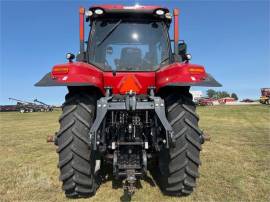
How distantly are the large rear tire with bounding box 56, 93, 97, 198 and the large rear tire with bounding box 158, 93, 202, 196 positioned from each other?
1.09 meters

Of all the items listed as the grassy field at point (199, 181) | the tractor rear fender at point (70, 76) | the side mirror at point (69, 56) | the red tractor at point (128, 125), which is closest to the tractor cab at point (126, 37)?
the red tractor at point (128, 125)

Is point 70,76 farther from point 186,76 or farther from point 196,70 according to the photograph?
point 196,70

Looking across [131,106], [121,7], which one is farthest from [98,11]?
[131,106]

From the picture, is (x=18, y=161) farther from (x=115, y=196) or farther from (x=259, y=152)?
(x=259, y=152)

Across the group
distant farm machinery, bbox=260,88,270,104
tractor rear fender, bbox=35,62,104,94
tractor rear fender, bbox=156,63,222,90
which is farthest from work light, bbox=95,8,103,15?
distant farm machinery, bbox=260,88,270,104

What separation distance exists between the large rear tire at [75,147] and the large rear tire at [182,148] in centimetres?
109

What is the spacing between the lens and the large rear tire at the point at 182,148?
4152 mm

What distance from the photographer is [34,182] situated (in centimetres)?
525

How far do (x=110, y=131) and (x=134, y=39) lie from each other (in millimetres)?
1619

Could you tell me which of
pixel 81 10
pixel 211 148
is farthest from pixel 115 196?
pixel 211 148

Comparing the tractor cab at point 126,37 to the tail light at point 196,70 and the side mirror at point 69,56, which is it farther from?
the tail light at point 196,70

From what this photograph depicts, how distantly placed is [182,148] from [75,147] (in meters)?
1.44

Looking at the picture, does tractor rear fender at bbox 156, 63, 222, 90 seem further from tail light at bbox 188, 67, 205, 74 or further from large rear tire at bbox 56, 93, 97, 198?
large rear tire at bbox 56, 93, 97, 198

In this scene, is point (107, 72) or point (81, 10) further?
point (81, 10)
